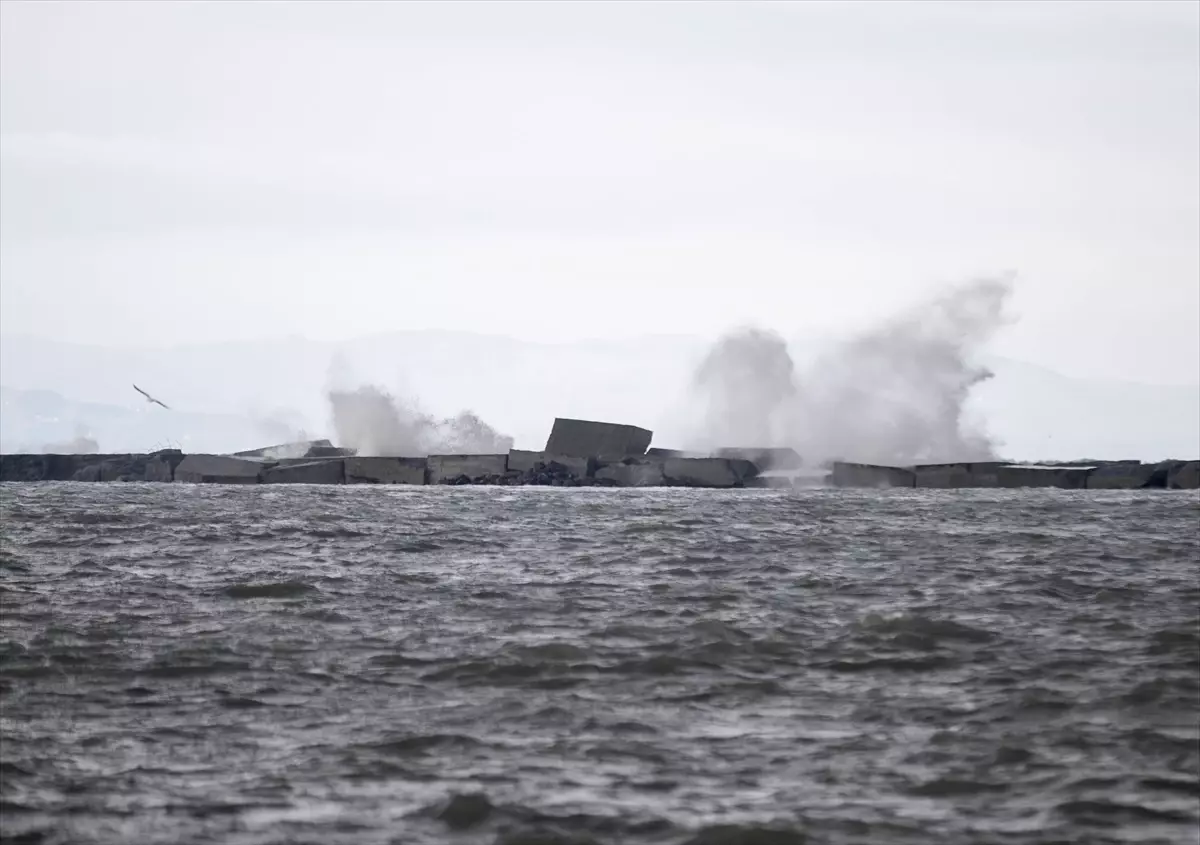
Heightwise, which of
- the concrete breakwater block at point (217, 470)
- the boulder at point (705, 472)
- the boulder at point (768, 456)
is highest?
the boulder at point (768, 456)

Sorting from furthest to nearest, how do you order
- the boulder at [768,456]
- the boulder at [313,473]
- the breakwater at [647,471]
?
the boulder at [768,456] < the boulder at [313,473] < the breakwater at [647,471]

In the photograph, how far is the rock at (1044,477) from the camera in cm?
3888

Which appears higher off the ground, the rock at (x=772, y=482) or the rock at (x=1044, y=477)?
the rock at (x=1044, y=477)

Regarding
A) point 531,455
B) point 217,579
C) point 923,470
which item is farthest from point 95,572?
point 923,470

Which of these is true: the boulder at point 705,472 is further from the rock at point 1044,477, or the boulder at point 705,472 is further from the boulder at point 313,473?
the boulder at point 313,473

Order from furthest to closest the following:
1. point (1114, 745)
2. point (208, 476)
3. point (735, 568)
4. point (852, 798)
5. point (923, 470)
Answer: point (208, 476) → point (923, 470) → point (735, 568) → point (1114, 745) → point (852, 798)

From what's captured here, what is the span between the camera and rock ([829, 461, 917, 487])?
3947cm

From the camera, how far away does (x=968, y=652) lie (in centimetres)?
888

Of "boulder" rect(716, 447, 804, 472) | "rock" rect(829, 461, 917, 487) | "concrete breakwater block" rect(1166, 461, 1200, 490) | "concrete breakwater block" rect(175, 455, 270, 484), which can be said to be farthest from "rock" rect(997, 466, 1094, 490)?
"concrete breakwater block" rect(175, 455, 270, 484)

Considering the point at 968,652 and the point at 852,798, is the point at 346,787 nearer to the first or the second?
the point at 852,798

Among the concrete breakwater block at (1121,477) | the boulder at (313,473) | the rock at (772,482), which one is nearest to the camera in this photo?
the concrete breakwater block at (1121,477)

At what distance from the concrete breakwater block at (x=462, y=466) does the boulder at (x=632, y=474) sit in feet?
9.02

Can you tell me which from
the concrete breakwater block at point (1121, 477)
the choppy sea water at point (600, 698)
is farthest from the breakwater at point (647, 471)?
the choppy sea water at point (600, 698)

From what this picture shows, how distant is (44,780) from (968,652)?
5262 mm
